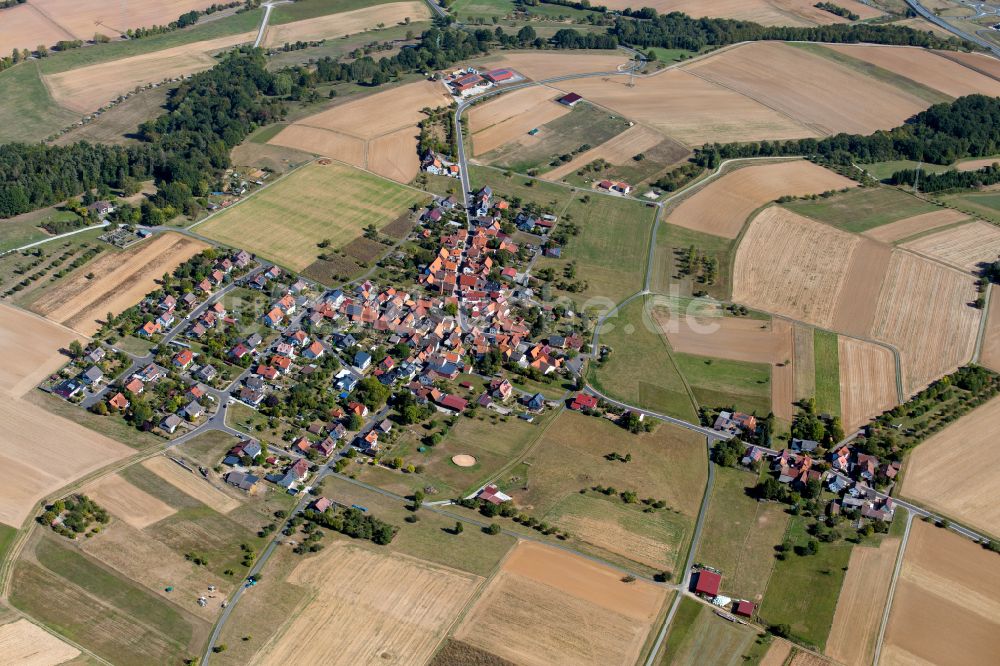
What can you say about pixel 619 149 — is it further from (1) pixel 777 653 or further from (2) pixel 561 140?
(1) pixel 777 653

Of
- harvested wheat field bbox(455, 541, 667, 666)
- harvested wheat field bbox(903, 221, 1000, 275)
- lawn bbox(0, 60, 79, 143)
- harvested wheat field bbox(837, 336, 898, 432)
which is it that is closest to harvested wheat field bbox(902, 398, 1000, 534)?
harvested wheat field bbox(837, 336, 898, 432)

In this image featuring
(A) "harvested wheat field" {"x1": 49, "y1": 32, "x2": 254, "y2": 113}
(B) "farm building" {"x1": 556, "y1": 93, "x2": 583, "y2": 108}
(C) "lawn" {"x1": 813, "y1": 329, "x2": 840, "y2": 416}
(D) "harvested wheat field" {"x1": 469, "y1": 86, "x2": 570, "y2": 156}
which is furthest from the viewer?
(B) "farm building" {"x1": 556, "y1": 93, "x2": 583, "y2": 108}

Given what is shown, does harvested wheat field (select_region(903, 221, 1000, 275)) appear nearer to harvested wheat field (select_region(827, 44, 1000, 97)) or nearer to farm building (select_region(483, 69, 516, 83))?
harvested wheat field (select_region(827, 44, 1000, 97))

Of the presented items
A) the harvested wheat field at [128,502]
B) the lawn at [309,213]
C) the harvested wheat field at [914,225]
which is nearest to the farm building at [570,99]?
the lawn at [309,213]

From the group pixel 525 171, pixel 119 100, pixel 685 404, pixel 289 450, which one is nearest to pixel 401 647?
pixel 289 450

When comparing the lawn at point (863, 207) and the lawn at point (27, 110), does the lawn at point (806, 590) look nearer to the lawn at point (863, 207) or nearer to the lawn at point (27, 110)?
the lawn at point (863, 207)

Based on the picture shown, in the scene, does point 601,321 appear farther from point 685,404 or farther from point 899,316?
point 899,316
